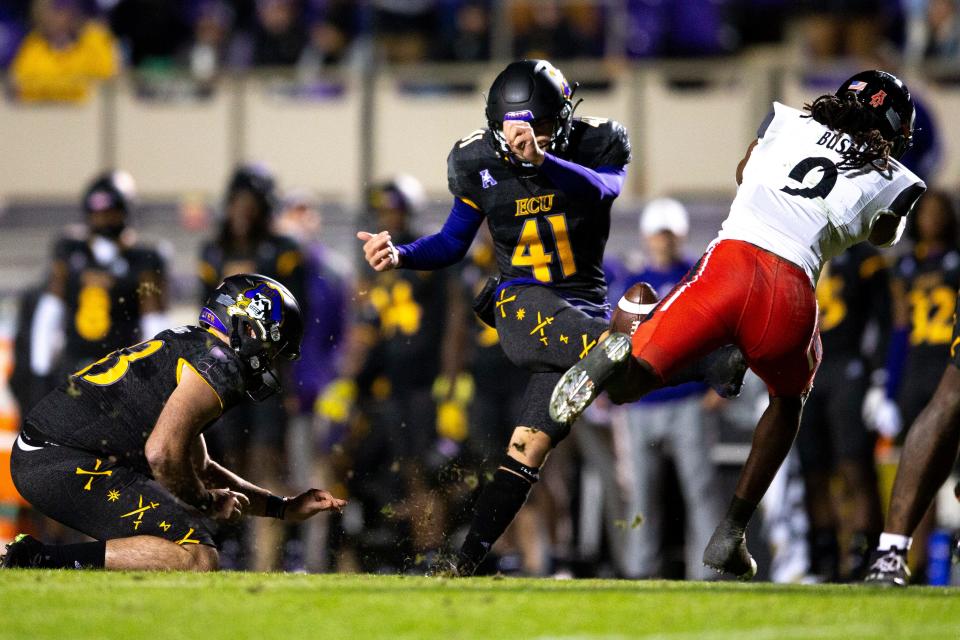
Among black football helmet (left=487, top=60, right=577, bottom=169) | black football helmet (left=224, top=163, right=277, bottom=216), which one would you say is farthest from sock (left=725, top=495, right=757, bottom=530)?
black football helmet (left=224, top=163, right=277, bottom=216)

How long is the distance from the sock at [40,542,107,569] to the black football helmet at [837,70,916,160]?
3.40 m

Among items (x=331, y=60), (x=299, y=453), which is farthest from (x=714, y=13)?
(x=299, y=453)

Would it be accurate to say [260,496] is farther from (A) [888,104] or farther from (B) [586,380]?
(A) [888,104]

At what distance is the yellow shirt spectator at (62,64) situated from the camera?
12797 mm

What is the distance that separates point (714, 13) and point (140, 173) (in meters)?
4.34

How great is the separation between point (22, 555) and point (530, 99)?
105 inches

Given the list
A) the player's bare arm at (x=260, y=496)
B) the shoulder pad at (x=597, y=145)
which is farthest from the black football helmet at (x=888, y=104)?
the player's bare arm at (x=260, y=496)

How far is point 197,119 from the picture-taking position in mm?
12523

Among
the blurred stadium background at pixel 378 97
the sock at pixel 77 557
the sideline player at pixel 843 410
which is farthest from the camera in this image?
the blurred stadium background at pixel 378 97

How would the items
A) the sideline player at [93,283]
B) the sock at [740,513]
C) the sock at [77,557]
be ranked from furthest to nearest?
the sideline player at [93,283], the sock at [740,513], the sock at [77,557]

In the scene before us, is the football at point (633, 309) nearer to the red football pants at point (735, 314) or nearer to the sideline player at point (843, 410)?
the red football pants at point (735, 314)

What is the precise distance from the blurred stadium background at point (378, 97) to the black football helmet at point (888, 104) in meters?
4.12

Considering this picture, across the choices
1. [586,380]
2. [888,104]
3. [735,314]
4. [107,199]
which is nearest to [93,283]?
[107,199]

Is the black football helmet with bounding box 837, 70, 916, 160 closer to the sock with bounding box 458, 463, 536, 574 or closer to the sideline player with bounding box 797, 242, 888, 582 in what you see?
the sock with bounding box 458, 463, 536, 574
